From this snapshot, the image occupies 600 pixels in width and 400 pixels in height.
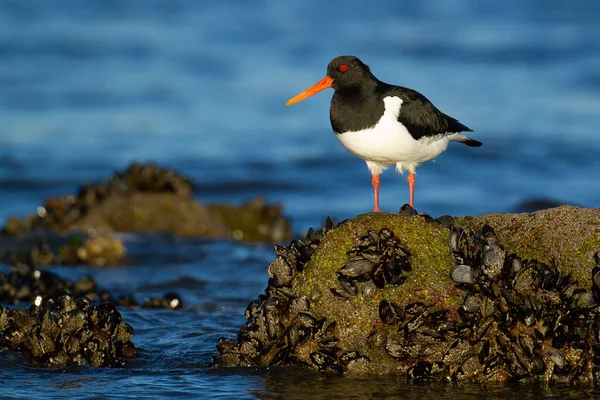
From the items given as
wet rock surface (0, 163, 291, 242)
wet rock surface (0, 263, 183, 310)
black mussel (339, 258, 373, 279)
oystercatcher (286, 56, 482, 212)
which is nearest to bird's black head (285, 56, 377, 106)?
oystercatcher (286, 56, 482, 212)

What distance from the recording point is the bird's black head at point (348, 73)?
22.5 ft

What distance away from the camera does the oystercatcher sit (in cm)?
655

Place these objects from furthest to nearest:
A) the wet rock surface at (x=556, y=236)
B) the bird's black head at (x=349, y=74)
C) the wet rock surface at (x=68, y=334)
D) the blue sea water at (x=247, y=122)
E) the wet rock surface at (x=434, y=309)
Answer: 1. the bird's black head at (x=349, y=74)
2. the blue sea water at (x=247, y=122)
3. the wet rock surface at (x=68, y=334)
4. the wet rock surface at (x=556, y=236)
5. the wet rock surface at (x=434, y=309)

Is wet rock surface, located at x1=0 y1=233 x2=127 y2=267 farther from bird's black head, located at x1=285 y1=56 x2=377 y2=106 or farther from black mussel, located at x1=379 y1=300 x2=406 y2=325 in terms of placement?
black mussel, located at x1=379 y1=300 x2=406 y2=325

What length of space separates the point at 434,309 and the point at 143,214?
6802mm

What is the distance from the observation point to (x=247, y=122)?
66.3 ft

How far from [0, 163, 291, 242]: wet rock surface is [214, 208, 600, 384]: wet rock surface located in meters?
6.15

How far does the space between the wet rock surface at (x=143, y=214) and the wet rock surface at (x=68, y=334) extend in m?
5.19

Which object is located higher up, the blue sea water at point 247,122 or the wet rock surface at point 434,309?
the blue sea water at point 247,122

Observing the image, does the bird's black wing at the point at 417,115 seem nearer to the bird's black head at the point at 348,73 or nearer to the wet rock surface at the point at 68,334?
the bird's black head at the point at 348,73

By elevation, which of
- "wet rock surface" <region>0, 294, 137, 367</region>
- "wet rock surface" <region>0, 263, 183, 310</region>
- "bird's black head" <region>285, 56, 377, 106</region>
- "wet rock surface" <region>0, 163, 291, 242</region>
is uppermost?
"bird's black head" <region>285, 56, 377, 106</region>

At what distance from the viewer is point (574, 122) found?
20.8 m

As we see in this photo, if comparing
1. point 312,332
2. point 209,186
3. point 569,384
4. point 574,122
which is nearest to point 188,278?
point 312,332

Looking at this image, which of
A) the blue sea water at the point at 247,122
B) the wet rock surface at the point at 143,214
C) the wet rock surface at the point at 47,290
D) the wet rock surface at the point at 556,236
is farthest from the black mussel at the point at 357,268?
the wet rock surface at the point at 143,214
